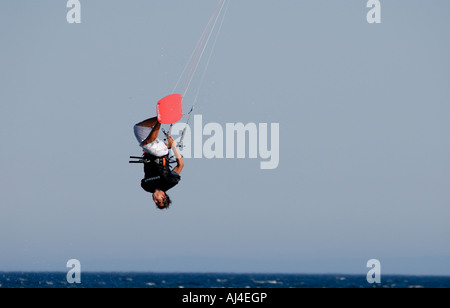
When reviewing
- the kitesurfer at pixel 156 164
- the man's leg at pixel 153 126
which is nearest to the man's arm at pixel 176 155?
the kitesurfer at pixel 156 164

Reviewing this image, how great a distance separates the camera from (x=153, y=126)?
18797 mm

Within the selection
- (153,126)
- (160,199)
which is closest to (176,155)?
(160,199)

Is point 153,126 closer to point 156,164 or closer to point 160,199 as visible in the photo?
point 156,164

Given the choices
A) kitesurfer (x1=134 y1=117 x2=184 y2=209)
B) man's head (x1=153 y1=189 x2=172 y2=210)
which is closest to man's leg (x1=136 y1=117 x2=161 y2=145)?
kitesurfer (x1=134 y1=117 x2=184 y2=209)

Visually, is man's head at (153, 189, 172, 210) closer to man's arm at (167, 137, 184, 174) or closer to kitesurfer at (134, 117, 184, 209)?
kitesurfer at (134, 117, 184, 209)

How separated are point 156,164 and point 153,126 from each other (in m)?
0.98
